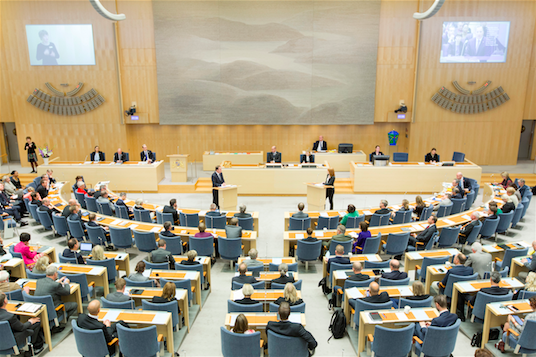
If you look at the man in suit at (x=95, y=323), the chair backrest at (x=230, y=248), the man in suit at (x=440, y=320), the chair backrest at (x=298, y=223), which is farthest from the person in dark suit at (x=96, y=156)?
the man in suit at (x=440, y=320)

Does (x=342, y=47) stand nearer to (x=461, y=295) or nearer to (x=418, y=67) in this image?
(x=418, y=67)

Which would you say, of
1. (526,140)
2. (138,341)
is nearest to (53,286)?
(138,341)

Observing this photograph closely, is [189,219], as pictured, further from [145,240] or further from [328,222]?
[328,222]

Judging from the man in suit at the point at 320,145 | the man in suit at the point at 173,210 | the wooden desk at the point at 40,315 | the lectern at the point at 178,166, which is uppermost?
the man in suit at the point at 320,145

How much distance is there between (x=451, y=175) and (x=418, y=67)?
5.58 meters

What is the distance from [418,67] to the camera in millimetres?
17594

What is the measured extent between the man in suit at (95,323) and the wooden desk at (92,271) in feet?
6.05

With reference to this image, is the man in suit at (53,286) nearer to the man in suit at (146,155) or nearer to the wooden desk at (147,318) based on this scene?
the wooden desk at (147,318)

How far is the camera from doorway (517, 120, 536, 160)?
19.6 meters

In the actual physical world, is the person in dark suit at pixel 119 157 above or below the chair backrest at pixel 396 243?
above

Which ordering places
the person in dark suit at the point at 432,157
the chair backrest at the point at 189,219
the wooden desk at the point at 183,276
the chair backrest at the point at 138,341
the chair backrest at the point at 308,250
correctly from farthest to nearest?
1. the person in dark suit at the point at 432,157
2. the chair backrest at the point at 189,219
3. the chair backrest at the point at 308,250
4. the wooden desk at the point at 183,276
5. the chair backrest at the point at 138,341

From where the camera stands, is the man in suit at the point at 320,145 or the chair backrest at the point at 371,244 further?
the man in suit at the point at 320,145

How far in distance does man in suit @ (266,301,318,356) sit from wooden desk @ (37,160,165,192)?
1105 centimetres

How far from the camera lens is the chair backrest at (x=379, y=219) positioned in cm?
998
